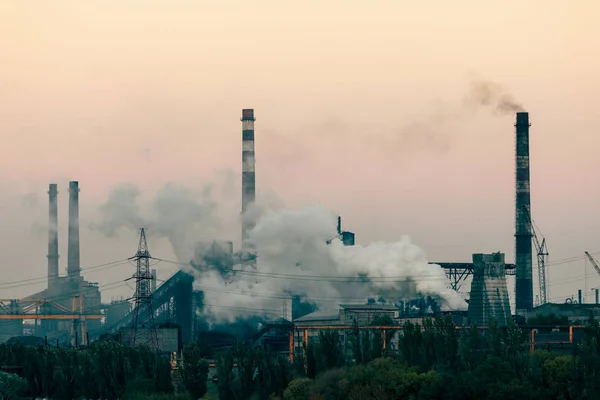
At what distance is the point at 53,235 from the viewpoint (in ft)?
570

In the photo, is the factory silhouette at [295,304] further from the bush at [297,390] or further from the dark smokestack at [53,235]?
the bush at [297,390]

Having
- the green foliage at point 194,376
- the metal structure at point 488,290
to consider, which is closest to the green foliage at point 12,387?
the green foliage at point 194,376

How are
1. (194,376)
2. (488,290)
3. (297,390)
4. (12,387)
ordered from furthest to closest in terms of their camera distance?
(488,290) → (12,387) → (194,376) → (297,390)

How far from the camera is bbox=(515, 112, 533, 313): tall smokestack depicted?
125 metres

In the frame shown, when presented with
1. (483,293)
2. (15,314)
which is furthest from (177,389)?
(15,314)

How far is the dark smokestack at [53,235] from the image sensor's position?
172m

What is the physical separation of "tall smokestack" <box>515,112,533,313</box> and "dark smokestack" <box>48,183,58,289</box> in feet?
254

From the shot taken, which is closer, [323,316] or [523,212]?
[523,212]

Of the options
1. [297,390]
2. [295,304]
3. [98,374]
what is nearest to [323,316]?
[295,304]

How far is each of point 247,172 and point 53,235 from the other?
47331 mm

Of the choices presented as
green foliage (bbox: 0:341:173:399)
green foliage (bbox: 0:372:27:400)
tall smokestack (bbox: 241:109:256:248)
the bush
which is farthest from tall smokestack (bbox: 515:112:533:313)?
green foliage (bbox: 0:372:27:400)

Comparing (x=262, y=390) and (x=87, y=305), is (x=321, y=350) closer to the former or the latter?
(x=262, y=390)

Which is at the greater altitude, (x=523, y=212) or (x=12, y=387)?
(x=523, y=212)

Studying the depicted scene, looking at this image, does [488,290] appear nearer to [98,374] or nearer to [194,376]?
[194,376]
